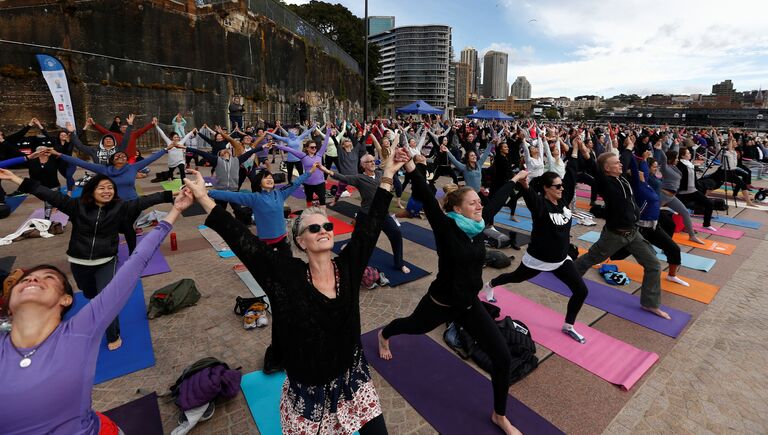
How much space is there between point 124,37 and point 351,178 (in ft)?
69.7

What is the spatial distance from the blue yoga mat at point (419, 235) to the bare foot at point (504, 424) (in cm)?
502

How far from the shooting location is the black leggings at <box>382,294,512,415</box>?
3236 millimetres

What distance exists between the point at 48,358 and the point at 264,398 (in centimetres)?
219

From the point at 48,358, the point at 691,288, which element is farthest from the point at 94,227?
the point at 691,288

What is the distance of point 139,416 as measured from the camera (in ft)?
11.2

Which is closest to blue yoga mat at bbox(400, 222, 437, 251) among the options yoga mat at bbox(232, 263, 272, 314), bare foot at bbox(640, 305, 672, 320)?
yoga mat at bbox(232, 263, 272, 314)

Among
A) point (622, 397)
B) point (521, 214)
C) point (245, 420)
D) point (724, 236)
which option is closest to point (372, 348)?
point (245, 420)

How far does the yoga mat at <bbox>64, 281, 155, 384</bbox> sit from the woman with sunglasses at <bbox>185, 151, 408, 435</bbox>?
2823 mm

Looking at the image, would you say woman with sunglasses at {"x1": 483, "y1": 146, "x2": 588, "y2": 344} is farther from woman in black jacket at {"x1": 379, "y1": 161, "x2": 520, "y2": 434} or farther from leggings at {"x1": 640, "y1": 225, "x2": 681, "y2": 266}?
leggings at {"x1": 640, "y1": 225, "x2": 681, "y2": 266}

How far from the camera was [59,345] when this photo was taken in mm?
1864

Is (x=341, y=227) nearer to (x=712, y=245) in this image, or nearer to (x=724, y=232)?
(x=712, y=245)

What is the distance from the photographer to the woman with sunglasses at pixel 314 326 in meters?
2.10

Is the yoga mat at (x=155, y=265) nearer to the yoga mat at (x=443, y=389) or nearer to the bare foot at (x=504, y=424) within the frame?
the yoga mat at (x=443, y=389)

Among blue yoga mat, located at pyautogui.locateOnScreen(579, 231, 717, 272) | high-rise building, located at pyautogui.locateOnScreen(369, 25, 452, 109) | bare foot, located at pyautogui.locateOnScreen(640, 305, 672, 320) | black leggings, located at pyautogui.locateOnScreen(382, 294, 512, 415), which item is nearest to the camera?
black leggings, located at pyautogui.locateOnScreen(382, 294, 512, 415)
